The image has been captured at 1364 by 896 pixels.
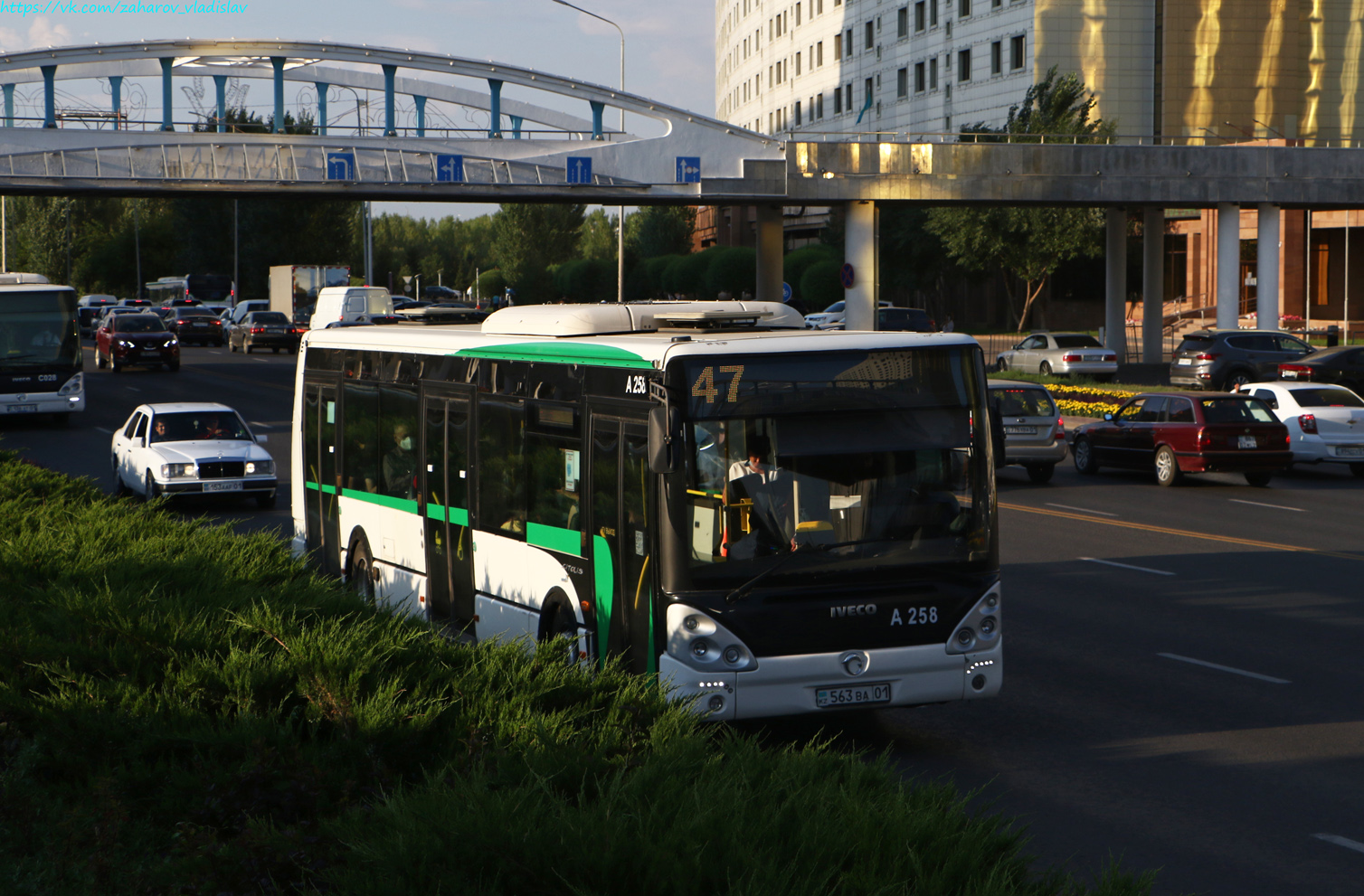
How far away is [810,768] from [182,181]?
135ft

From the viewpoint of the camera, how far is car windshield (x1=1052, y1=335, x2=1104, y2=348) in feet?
157

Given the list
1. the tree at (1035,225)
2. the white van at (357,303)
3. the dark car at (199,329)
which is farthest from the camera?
the dark car at (199,329)

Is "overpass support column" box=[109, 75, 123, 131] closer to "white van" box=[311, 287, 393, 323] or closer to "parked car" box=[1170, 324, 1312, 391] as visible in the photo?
"white van" box=[311, 287, 393, 323]

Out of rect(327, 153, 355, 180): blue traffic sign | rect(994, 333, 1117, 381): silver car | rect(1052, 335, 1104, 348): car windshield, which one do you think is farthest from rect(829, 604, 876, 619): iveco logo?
rect(1052, 335, 1104, 348): car windshield

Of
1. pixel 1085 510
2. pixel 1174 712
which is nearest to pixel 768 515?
pixel 1174 712

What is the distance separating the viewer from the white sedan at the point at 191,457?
21.8m

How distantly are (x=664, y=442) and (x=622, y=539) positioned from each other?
3.02 ft

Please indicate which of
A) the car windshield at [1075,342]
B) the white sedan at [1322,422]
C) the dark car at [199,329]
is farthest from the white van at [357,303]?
the white sedan at [1322,422]

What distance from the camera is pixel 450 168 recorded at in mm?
45062

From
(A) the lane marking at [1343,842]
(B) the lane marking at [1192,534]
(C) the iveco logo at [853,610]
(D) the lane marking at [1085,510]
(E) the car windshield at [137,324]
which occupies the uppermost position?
(E) the car windshield at [137,324]

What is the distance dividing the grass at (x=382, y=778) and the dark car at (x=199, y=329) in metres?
64.9

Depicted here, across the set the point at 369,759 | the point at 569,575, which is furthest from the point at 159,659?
the point at 569,575

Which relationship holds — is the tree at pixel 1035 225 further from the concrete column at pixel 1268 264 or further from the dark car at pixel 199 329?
the dark car at pixel 199 329

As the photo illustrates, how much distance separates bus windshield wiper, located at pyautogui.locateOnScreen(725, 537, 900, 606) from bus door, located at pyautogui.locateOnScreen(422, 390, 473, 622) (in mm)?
3300
